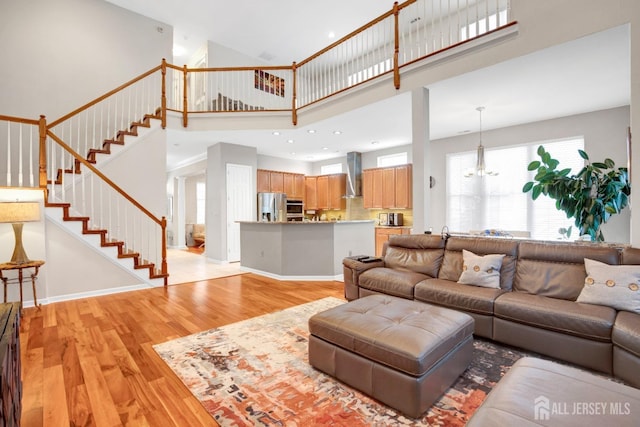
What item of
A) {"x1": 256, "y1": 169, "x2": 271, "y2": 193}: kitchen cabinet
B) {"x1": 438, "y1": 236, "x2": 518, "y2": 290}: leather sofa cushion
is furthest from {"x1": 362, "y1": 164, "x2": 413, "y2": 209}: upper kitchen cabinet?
{"x1": 438, "y1": 236, "x2": 518, "y2": 290}: leather sofa cushion

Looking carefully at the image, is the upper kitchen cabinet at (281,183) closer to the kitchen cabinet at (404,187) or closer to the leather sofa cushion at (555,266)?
the kitchen cabinet at (404,187)

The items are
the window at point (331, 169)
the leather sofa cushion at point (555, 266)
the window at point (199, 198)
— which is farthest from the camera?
the window at point (199, 198)

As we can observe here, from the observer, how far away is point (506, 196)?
6.08 metres

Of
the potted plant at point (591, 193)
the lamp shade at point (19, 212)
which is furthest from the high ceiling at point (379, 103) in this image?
the lamp shade at point (19, 212)

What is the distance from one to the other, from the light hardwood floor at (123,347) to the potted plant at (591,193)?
134 inches

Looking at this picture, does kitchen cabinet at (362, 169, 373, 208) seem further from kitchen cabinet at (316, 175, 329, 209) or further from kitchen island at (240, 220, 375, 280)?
kitchen island at (240, 220, 375, 280)

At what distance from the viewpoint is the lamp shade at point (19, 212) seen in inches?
130

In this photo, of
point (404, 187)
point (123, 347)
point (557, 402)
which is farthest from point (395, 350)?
point (404, 187)

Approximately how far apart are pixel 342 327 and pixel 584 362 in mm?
1837

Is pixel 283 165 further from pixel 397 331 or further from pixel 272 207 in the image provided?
pixel 397 331

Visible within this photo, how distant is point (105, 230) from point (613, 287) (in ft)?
19.3

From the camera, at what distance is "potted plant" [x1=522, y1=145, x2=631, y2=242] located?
12.2 ft

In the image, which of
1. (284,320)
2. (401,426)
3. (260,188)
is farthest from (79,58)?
(401,426)

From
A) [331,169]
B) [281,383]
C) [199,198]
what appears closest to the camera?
[281,383]
